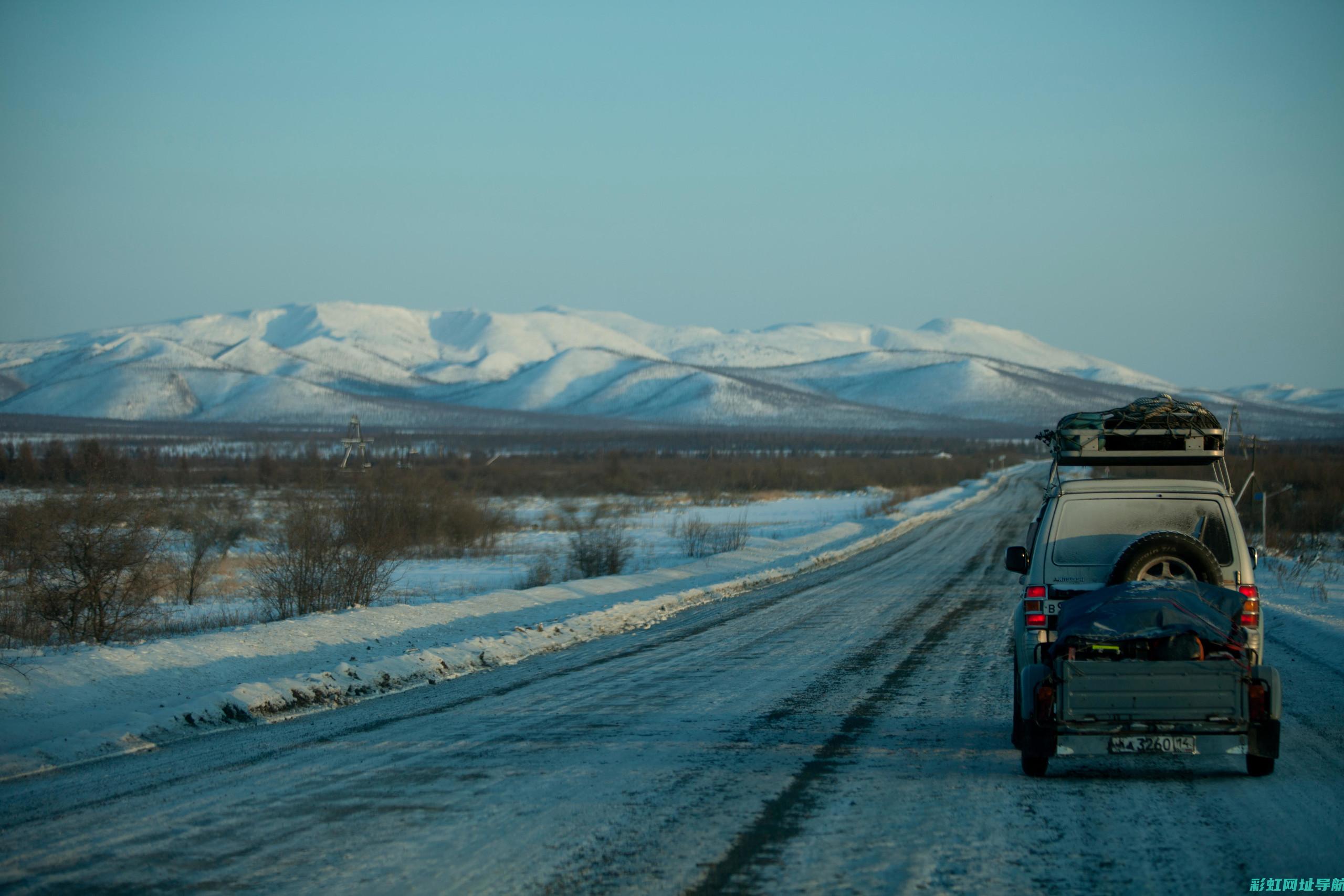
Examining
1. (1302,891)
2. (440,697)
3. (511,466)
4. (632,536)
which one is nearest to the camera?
(1302,891)

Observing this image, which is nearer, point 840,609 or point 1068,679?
point 1068,679

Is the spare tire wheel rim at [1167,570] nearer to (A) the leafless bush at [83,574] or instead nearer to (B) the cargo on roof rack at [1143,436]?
(B) the cargo on roof rack at [1143,436]

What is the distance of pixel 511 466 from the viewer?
80250 mm

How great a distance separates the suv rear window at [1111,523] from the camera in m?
8.00

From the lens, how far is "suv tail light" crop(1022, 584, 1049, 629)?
791cm

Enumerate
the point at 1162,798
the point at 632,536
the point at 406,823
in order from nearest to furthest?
the point at 406,823 < the point at 1162,798 < the point at 632,536

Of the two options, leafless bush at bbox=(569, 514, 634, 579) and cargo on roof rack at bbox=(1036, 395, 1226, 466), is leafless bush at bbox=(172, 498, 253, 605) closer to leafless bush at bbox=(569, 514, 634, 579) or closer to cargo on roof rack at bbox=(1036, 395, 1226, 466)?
leafless bush at bbox=(569, 514, 634, 579)

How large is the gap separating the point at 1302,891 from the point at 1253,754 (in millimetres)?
1790

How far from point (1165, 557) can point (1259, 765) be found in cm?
149

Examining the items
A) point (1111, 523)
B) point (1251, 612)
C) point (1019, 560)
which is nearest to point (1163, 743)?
point (1251, 612)

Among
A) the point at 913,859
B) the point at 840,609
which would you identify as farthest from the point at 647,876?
the point at 840,609

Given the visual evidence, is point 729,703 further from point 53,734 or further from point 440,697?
point 53,734

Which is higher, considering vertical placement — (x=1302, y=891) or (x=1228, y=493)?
(x=1228, y=493)

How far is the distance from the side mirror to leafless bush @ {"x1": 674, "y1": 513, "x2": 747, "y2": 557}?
19.9 metres
